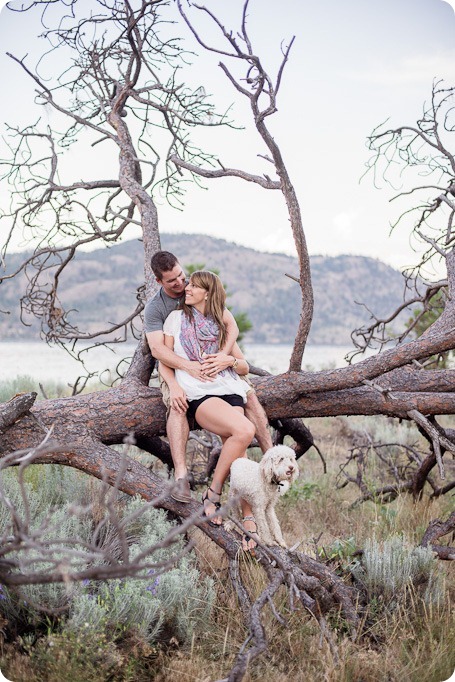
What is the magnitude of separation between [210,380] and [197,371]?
0.33 feet

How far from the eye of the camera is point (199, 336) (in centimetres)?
464

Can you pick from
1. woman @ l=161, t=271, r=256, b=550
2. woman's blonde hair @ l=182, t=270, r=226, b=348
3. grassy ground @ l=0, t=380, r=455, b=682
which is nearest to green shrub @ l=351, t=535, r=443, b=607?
grassy ground @ l=0, t=380, r=455, b=682

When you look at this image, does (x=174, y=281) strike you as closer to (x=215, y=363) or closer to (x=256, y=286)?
(x=215, y=363)

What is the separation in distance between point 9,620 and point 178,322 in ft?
6.42

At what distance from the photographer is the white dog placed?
153 inches

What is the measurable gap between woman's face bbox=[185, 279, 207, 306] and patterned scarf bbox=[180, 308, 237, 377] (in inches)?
3.6

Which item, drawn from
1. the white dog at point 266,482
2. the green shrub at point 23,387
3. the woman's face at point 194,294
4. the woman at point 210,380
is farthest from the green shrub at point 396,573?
the green shrub at point 23,387

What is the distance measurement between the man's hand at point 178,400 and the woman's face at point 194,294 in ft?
1.78

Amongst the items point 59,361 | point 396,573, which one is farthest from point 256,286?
point 396,573

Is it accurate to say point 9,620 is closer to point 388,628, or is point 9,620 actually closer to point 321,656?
point 321,656

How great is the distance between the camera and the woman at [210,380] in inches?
173

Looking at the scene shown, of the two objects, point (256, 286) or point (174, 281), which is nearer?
point (174, 281)

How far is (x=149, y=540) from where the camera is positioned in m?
4.56

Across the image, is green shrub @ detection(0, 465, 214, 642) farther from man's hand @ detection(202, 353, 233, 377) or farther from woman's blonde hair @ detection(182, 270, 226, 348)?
woman's blonde hair @ detection(182, 270, 226, 348)
